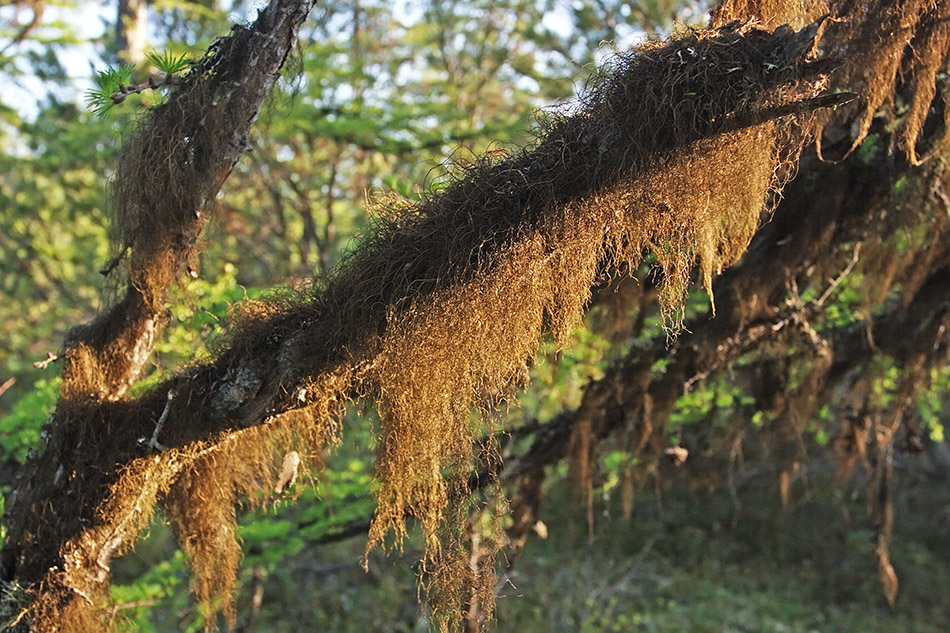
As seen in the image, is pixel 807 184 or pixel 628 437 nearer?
pixel 807 184

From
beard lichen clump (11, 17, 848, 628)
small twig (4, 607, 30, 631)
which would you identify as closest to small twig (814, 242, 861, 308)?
beard lichen clump (11, 17, 848, 628)

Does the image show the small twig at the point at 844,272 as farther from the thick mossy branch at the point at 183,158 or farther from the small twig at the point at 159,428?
the small twig at the point at 159,428

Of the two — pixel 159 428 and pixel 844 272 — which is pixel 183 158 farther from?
pixel 844 272

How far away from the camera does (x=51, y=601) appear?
264 cm

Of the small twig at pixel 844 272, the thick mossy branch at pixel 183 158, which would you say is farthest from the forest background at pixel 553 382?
the thick mossy branch at pixel 183 158

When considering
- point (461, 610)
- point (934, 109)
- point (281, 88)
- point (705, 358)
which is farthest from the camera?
point (705, 358)

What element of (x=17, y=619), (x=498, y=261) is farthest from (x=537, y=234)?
(x=17, y=619)

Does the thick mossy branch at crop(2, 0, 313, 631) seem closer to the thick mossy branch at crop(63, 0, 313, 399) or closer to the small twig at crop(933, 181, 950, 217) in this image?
the thick mossy branch at crop(63, 0, 313, 399)

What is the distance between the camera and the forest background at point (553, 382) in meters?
4.46

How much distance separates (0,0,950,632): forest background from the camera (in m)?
4.46

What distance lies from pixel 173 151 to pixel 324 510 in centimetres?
336

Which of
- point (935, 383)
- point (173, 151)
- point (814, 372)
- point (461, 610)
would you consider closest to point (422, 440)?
point (461, 610)

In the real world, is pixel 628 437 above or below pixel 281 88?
below

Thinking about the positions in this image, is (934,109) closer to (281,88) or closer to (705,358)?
(705,358)
